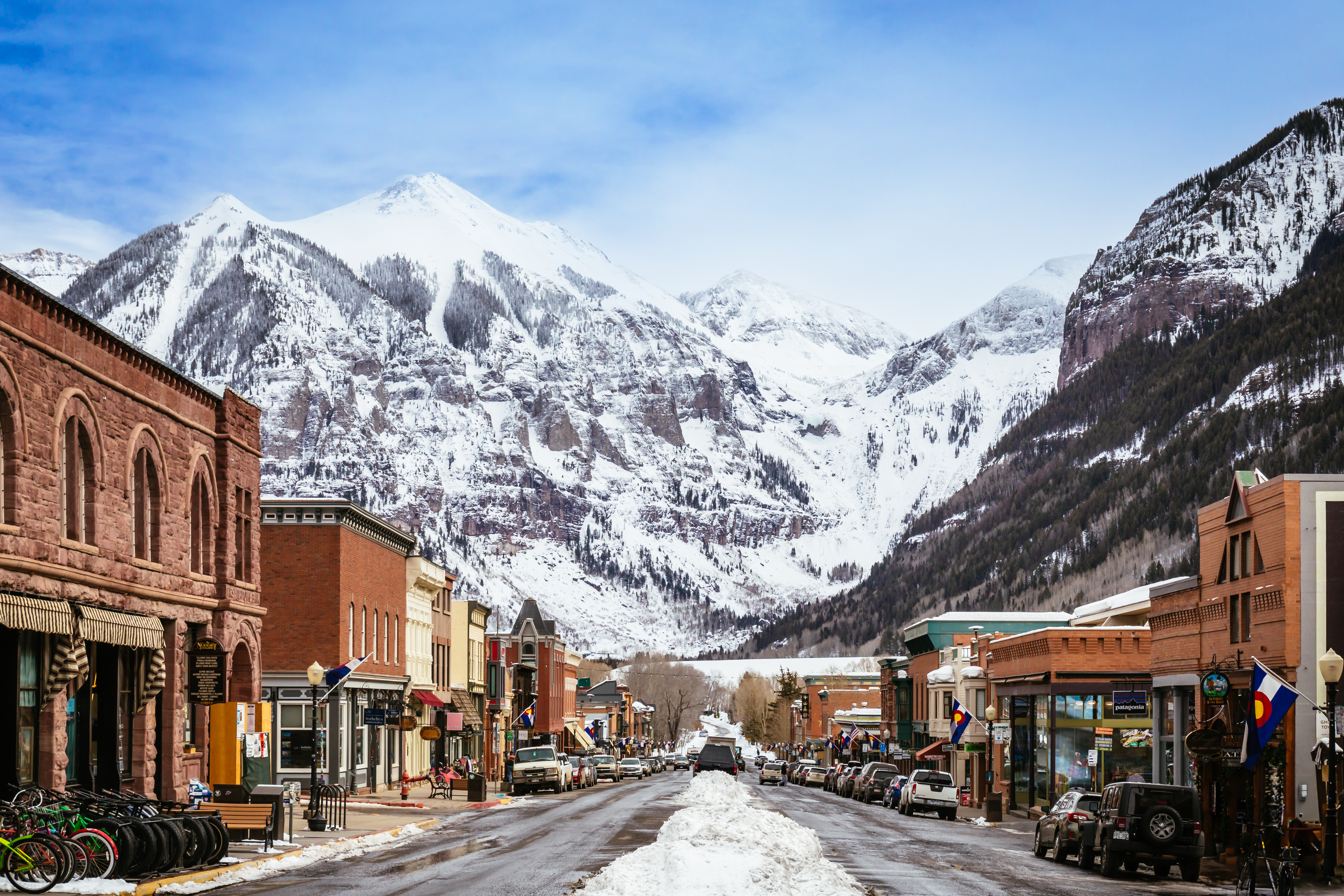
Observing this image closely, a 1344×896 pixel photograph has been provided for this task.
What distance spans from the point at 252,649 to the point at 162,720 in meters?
6.77

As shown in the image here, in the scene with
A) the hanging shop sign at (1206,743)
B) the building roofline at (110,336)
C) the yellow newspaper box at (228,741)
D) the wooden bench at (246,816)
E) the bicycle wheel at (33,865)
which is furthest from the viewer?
the yellow newspaper box at (228,741)

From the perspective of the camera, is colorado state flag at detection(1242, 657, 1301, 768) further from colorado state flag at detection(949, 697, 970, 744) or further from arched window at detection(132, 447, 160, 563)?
colorado state flag at detection(949, 697, 970, 744)

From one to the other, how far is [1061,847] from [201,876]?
18966mm

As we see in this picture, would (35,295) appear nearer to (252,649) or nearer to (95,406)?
(95,406)

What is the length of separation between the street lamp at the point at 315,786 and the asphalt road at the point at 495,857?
2.31 meters

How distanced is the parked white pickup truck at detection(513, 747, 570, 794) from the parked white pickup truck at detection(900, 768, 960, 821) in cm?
1867

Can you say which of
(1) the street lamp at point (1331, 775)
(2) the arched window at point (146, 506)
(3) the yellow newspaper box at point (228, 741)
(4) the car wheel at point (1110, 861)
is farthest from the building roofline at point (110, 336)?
(1) the street lamp at point (1331, 775)

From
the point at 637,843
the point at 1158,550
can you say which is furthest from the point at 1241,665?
the point at 1158,550

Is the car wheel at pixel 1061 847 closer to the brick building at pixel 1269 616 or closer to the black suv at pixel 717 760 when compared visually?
the brick building at pixel 1269 616

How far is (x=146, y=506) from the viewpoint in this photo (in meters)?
36.4

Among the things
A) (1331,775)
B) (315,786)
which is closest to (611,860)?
(315,786)

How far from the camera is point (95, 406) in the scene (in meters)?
32.9

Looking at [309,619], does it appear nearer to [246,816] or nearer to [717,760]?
[246,816]

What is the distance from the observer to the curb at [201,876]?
22.8 metres
